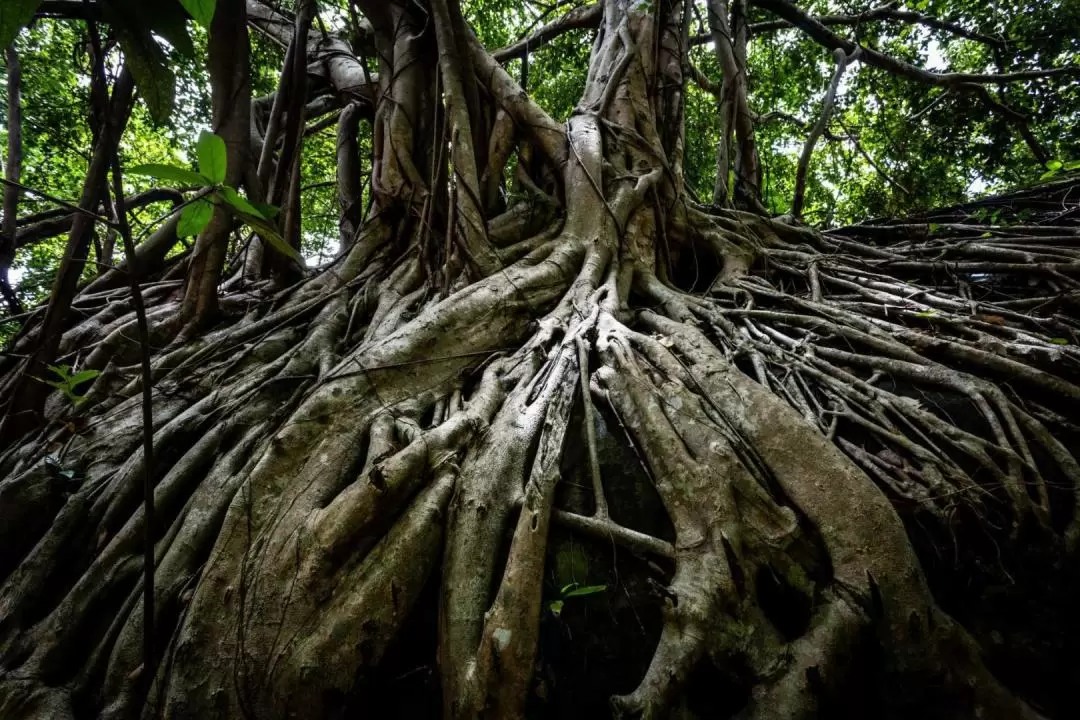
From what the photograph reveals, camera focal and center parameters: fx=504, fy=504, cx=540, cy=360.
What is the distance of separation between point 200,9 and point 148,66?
0.29 metres

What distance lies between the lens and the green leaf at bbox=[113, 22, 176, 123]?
3.20 feet

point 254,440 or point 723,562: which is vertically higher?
point 254,440

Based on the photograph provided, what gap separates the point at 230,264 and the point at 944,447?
4.61 meters

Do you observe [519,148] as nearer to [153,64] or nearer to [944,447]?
[153,64]

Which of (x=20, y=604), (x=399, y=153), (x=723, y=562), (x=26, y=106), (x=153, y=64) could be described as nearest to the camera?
(x=153, y=64)

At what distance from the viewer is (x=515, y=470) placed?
64.1 inches

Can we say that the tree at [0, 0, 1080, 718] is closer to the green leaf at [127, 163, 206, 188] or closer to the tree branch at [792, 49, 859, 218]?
the green leaf at [127, 163, 206, 188]

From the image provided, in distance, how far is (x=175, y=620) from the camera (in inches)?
53.9

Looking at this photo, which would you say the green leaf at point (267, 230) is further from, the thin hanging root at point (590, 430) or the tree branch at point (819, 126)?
the tree branch at point (819, 126)

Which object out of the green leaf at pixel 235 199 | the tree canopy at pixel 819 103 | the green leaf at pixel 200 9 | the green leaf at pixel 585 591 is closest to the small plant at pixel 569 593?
the green leaf at pixel 585 591

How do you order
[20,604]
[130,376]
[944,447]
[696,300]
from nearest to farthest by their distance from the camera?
[20,604]
[944,447]
[130,376]
[696,300]

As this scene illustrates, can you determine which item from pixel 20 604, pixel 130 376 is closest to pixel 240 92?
pixel 130 376

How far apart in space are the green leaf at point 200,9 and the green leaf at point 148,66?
237mm

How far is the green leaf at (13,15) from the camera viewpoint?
0.72m
